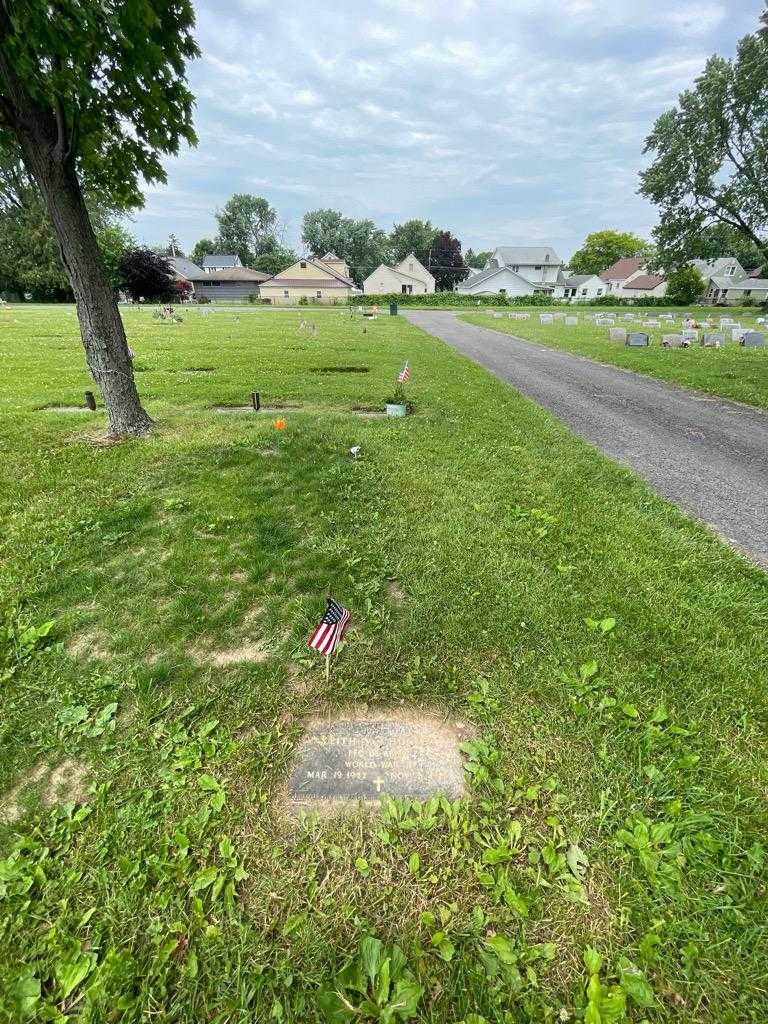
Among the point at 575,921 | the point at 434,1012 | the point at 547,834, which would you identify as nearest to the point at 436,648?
the point at 547,834

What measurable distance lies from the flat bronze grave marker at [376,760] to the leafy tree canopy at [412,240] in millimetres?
96875

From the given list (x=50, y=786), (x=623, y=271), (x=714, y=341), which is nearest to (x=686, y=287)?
(x=623, y=271)

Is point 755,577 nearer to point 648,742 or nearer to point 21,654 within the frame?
point 648,742

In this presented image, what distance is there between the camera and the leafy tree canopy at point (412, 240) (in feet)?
279

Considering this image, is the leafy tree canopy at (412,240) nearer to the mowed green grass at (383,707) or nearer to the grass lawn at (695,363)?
the grass lawn at (695,363)

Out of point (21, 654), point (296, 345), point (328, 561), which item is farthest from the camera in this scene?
point (296, 345)

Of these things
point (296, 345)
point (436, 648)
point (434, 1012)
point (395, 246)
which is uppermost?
point (395, 246)

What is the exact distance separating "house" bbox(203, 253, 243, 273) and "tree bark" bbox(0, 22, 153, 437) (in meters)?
84.2

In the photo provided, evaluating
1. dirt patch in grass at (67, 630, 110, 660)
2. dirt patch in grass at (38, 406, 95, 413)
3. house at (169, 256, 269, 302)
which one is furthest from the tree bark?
house at (169, 256, 269, 302)

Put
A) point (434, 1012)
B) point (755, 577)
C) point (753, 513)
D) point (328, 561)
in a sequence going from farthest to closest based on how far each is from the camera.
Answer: point (753, 513), point (328, 561), point (755, 577), point (434, 1012)

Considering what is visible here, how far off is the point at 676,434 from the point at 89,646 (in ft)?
27.1

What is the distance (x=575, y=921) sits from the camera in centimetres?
169

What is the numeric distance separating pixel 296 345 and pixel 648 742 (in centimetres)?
1677

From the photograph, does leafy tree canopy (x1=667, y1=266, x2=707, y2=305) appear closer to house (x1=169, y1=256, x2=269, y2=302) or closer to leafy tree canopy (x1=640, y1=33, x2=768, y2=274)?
leafy tree canopy (x1=640, y1=33, x2=768, y2=274)
